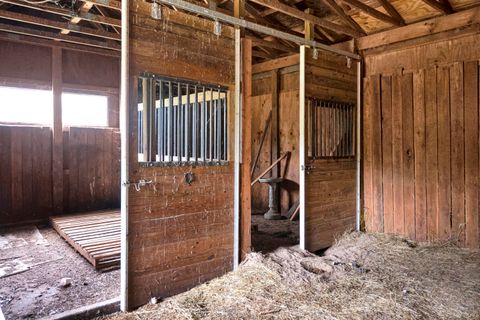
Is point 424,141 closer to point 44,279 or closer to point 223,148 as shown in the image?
point 223,148

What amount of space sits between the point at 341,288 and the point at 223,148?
1472 mm

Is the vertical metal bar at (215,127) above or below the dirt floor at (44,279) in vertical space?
above

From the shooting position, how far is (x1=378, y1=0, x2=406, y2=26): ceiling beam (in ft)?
12.0

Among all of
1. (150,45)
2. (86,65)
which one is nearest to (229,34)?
(150,45)

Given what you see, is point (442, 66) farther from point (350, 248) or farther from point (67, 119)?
point (67, 119)

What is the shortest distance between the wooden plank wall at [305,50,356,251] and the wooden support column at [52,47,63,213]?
3.68 metres

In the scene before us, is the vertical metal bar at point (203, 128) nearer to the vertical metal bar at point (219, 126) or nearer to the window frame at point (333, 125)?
the vertical metal bar at point (219, 126)

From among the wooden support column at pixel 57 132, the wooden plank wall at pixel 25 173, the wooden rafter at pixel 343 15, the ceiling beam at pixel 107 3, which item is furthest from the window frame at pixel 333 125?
the wooden plank wall at pixel 25 173

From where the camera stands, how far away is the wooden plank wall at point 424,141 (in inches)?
138

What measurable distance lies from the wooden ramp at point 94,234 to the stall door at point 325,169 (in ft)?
6.21

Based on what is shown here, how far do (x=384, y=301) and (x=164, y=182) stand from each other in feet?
5.87

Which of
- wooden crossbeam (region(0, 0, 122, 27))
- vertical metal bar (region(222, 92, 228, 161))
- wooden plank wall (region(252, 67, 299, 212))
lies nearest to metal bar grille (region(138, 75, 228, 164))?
vertical metal bar (region(222, 92, 228, 161))

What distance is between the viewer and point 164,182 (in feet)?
8.14

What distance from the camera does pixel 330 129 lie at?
12.8 feet
